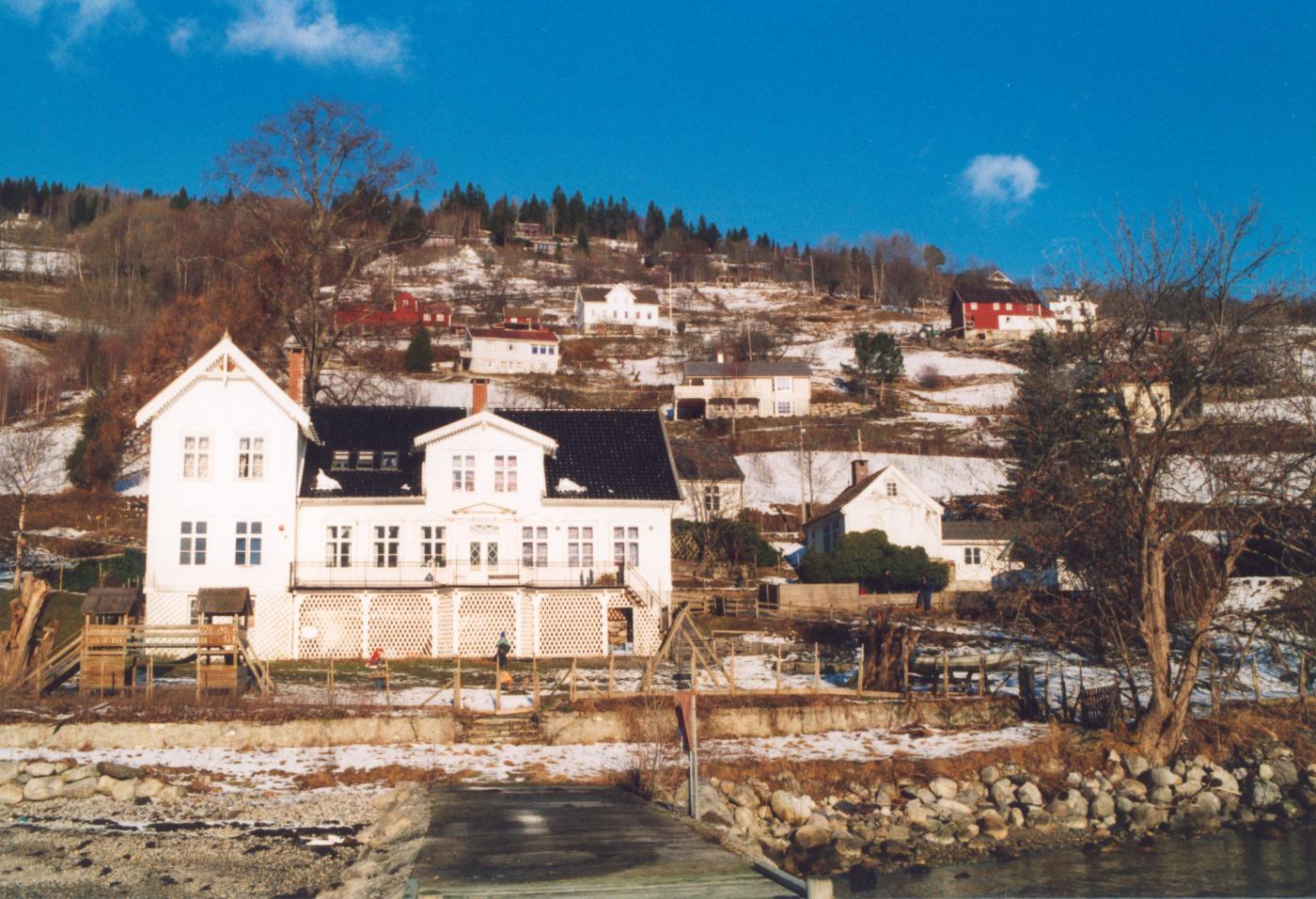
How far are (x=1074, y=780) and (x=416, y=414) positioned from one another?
85.3 ft

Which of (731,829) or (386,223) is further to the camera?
(386,223)

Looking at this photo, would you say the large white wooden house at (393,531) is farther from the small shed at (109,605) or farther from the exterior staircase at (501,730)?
the exterior staircase at (501,730)

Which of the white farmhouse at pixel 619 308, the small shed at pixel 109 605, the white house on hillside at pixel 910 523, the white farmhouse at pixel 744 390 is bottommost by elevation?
the small shed at pixel 109 605

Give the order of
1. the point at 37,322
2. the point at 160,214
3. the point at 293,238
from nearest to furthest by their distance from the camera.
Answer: the point at 293,238, the point at 37,322, the point at 160,214

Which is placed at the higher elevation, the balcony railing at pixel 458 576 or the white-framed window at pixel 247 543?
the white-framed window at pixel 247 543

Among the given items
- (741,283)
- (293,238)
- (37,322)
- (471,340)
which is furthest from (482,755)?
(741,283)

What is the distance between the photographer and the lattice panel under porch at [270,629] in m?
36.7

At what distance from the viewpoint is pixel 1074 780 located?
24719 millimetres

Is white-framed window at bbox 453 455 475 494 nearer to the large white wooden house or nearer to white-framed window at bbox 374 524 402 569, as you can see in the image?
the large white wooden house


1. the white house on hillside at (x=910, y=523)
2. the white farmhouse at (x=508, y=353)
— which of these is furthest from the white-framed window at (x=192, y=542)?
the white farmhouse at (x=508, y=353)

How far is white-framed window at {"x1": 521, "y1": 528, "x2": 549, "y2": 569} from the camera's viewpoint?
38812 mm

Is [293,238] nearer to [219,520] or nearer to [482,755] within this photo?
[219,520]

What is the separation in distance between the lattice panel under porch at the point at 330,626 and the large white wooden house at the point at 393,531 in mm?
41

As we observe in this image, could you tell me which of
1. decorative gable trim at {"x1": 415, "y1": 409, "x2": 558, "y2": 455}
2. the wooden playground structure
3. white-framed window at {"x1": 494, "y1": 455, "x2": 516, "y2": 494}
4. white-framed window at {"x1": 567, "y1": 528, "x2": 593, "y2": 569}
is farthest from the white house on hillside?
the wooden playground structure
